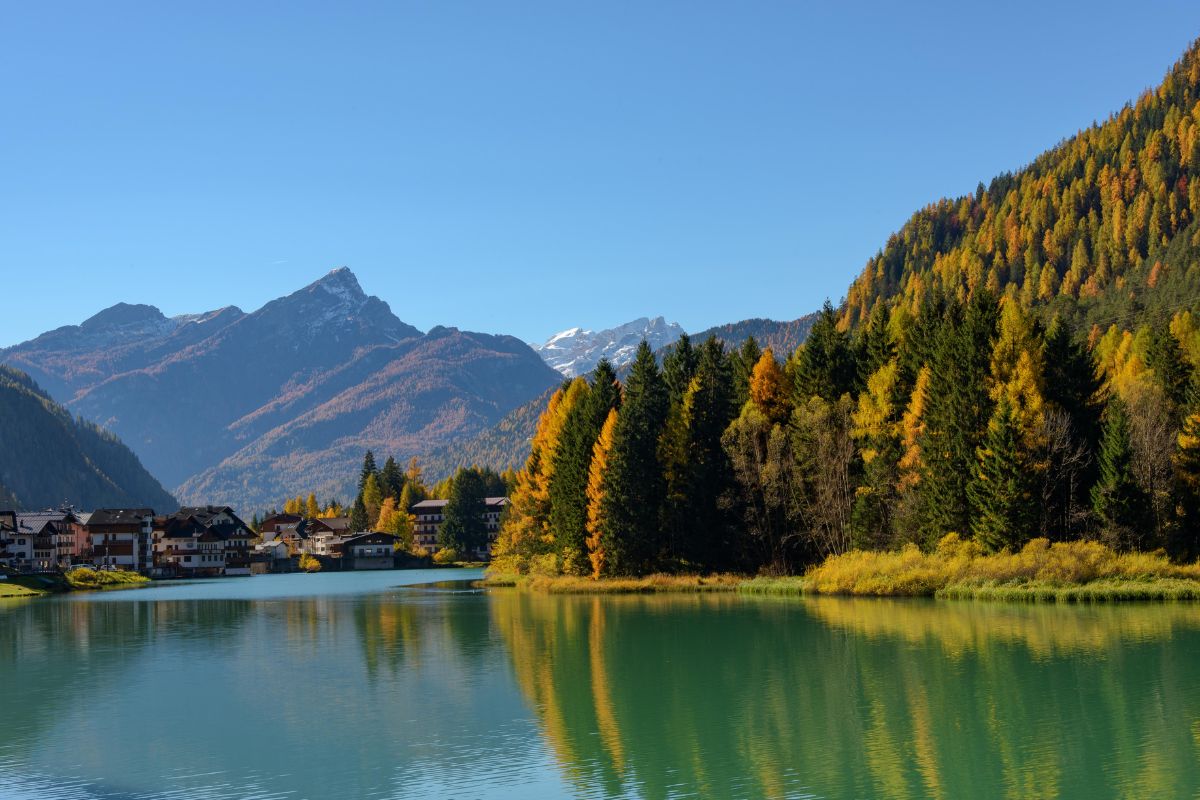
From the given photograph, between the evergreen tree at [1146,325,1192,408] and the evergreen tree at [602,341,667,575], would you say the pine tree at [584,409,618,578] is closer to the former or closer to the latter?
the evergreen tree at [602,341,667,575]

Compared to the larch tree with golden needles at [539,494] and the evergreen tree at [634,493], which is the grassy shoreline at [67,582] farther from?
the evergreen tree at [634,493]

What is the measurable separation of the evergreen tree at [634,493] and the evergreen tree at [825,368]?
40.4ft

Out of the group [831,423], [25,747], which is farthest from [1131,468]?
[25,747]

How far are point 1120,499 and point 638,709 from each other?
43.8m

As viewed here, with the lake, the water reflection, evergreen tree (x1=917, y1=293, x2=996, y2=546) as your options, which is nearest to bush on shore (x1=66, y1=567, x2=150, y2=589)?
the lake

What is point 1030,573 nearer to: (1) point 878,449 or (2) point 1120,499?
(2) point 1120,499

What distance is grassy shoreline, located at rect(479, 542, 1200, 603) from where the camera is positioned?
67.2m

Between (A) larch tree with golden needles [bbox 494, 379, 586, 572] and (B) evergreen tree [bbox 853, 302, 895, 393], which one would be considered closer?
(B) evergreen tree [bbox 853, 302, 895, 393]

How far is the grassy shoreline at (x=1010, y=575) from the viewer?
67250 mm

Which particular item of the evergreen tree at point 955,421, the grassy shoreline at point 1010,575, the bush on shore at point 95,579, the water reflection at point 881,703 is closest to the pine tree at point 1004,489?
the grassy shoreline at point 1010,575

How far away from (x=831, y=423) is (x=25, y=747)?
62272 millimetres

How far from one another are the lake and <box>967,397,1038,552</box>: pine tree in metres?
6.09

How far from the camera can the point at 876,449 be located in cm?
8394

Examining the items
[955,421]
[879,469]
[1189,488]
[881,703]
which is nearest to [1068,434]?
[955,421]
